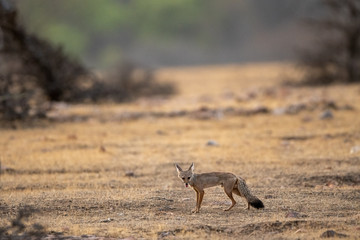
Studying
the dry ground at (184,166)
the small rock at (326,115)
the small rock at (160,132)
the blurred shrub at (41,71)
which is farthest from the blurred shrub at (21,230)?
the small rock at (326,115)

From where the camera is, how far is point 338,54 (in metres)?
23.3

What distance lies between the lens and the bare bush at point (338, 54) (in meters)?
22.9

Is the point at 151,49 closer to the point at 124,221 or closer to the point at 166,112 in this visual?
the point at 166,112

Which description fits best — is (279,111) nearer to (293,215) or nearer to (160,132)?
(160,132)

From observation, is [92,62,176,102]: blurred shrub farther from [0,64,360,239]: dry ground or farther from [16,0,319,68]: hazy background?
[16,0,319,68]: hazy background

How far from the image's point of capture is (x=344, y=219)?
23.4 ft

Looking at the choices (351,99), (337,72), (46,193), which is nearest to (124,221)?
(46,193)

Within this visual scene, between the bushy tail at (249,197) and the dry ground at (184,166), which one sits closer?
the dry ground at (184,166)

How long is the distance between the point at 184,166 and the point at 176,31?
194 ft

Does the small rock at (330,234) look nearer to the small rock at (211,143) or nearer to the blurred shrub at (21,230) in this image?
the blurred shrub at (21,230)

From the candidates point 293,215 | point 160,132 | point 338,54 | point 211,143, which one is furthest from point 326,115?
point 338,54

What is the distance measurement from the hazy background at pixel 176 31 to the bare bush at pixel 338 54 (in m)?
39.0

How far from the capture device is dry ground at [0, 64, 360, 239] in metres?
7.12

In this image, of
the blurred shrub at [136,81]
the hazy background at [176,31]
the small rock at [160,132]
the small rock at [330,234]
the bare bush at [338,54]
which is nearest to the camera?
the small rock at [330,234]
